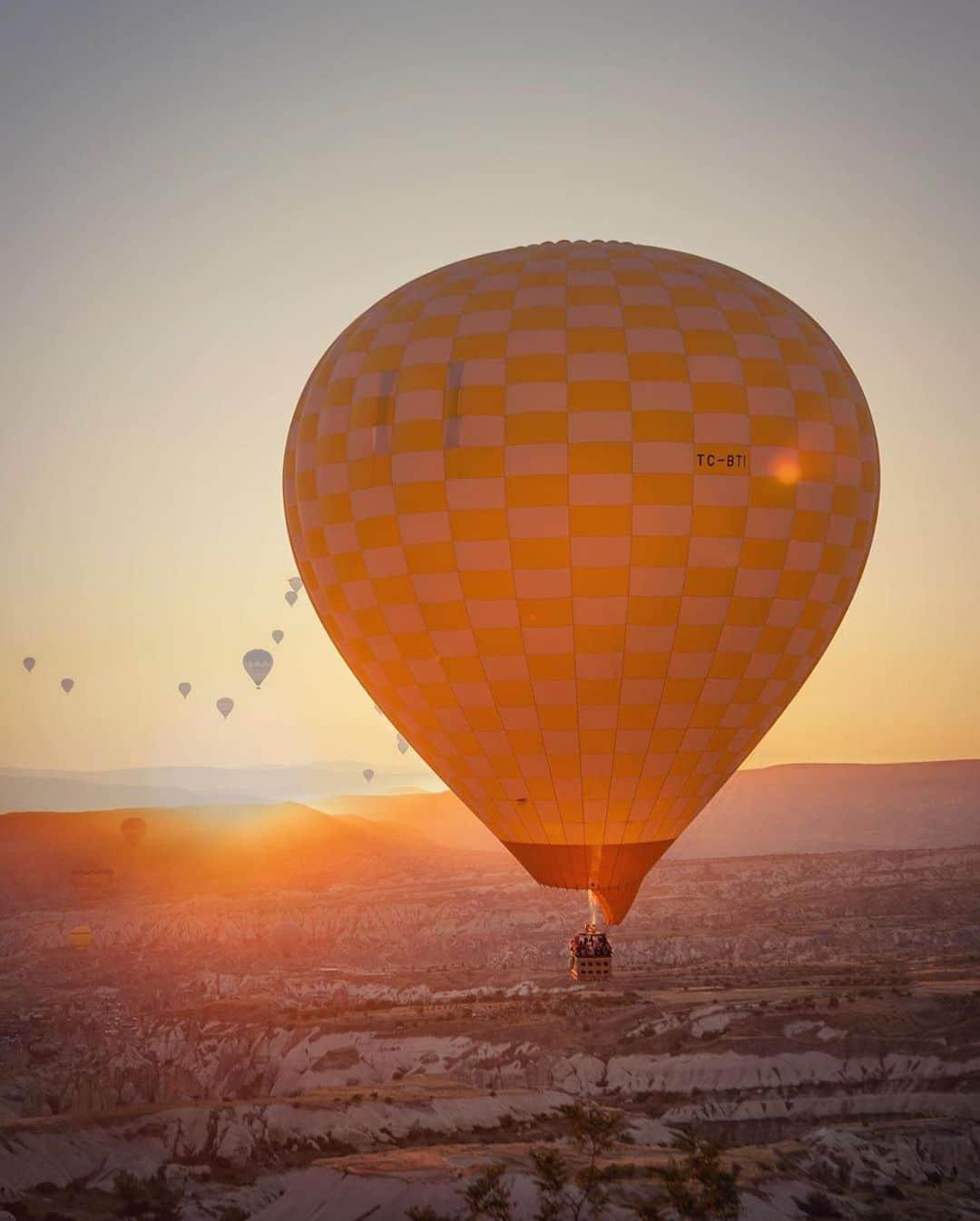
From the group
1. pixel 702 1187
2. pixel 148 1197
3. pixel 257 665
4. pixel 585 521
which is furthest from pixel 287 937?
pixel 585 521

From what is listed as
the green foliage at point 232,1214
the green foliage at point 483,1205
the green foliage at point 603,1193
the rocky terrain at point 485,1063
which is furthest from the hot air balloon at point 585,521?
the green foliage at point 232,1214

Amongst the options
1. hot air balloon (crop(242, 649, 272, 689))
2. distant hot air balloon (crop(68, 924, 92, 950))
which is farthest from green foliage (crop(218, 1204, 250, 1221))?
distant hot air balloon (crop(68, 924, 92, 950))

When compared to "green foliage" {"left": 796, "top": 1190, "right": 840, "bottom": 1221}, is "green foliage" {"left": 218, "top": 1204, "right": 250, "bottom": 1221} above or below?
above

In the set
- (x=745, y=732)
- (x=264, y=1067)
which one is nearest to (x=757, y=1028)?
(x=264, y=1067)

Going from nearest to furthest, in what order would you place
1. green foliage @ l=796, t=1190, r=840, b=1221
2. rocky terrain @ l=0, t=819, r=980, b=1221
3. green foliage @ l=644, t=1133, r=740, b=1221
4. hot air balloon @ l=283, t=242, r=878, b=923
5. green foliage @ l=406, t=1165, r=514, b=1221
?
hot air balloon @ l=283, t=242, r=878, b=923 → green foliage @ l=406, t=1165, r=514, b=1221 → green foliage @ l=644, t=1133, r=740, b=1221 → green foliage @ l=796, t=1190, r=840, b=1221 → rocky terrain @ l=0, t=819, r=980, b=1221

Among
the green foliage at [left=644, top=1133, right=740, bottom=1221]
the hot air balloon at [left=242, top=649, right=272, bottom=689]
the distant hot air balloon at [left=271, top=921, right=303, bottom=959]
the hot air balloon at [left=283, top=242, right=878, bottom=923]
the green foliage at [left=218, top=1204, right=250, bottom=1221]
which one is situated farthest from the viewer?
the distant hot air balloon at [left=271, top=921, right=303, bottom=959]

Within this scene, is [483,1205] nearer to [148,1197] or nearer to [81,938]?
[148,1197]

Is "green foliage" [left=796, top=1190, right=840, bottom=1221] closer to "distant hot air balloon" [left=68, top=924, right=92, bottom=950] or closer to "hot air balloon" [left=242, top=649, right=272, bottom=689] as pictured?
"hot air balloon" [left=242, top=649, right=272, bottom=689]

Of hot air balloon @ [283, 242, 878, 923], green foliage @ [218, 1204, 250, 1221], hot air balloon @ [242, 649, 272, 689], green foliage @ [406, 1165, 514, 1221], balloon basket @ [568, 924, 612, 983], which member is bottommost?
green foliage @ [218, 1204, 250, 1221]
